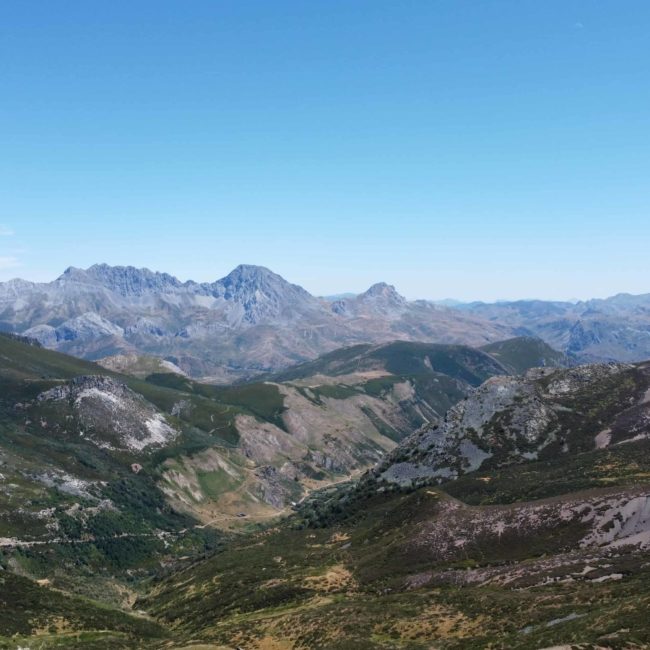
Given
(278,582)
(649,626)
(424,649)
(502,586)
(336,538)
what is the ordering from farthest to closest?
(336,538) < (278,582) < (502,586) < (424,649) < (649,626)

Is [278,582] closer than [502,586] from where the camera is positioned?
No

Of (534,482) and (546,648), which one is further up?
(546,648)

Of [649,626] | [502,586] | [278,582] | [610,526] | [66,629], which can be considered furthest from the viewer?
[278,582]

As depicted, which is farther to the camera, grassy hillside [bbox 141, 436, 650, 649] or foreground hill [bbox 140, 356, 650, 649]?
foreground hill [bbox 140, 356, 650, 649]

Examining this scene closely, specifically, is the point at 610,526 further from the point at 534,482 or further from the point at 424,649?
the point at 534,482

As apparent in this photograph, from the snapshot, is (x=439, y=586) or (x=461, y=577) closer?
(x=461, y=577)

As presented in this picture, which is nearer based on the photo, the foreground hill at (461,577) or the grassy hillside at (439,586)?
the grassy hillside at (439,586)

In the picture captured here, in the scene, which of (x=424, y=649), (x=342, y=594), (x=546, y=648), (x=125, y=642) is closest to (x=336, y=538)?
(x=342, y=594)

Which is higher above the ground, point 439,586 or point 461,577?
point 461,577

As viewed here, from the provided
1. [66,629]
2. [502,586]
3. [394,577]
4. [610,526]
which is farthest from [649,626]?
[66,629]

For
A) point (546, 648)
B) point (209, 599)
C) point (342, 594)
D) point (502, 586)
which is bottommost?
point (209, 599)
